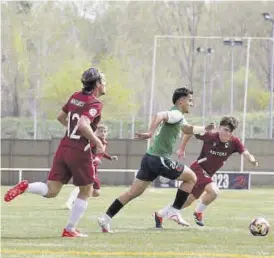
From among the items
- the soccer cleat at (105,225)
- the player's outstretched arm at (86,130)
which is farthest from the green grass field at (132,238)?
the player's outstretched arm at (86,130)

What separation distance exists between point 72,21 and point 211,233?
58.0 meters

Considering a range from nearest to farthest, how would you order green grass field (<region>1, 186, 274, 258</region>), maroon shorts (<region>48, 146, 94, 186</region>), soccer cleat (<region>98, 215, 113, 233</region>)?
green grass field (<region>1, 186, 274, 258</region>) < maroon shorts (<region>48, 146, 94, 186</region>) < soccer cleat (<region>98, 215, 113, 233</region>)

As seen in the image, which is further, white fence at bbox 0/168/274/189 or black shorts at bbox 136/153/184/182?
white fence at bbox 0/168/274/189

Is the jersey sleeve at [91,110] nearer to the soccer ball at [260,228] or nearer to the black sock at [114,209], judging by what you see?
the black sock at [114,209]

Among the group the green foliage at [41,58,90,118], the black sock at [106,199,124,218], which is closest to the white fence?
the black sock at [106,199,124,218]

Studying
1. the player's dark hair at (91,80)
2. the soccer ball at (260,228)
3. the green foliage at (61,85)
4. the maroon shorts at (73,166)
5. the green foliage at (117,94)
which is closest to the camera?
the maroon shorts at (73,166)

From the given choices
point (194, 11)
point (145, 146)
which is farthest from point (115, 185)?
point (194, 11)

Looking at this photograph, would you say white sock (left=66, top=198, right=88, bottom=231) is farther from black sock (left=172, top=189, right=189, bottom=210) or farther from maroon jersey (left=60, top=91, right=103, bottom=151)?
black sock (left=172, top=189, right=189, bottom=210)

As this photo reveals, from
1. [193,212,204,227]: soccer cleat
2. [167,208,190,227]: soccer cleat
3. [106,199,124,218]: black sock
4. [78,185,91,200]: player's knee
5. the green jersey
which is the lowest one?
[193,212,204,227]: soccer cleat

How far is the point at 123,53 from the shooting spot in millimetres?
72500

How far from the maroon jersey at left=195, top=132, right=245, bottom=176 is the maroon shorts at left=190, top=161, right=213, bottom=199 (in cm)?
8

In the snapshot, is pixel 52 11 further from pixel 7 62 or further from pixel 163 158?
pixel 163 158

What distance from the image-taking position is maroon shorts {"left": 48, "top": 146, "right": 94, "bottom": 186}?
12.3 m

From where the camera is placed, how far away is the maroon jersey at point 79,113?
479 inches
